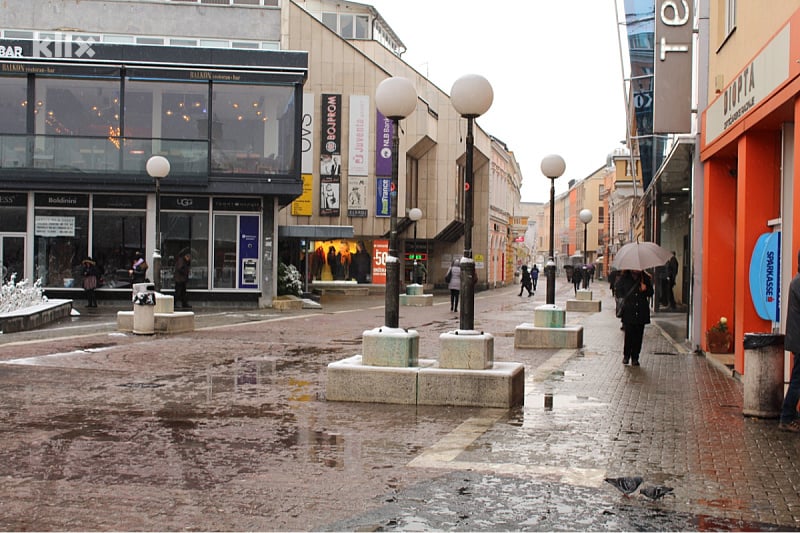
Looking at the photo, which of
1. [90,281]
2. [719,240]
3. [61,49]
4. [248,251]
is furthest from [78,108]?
[719,240]

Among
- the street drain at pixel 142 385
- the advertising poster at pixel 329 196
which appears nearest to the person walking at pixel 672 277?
the advertising poster at pixel 329 196

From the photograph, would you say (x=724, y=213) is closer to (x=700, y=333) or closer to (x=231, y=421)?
(x=700, y=333)

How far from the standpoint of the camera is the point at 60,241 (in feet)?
93.0

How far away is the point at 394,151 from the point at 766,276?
5240 mm

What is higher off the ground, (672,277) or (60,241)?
(60,241)

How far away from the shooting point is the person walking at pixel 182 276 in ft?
87.1

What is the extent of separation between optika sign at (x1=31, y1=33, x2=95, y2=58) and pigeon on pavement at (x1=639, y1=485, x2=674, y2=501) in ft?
Result: 86.0

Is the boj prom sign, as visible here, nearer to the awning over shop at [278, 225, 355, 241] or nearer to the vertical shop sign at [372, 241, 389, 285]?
the awning over shop at [278, 225, 355, 241]

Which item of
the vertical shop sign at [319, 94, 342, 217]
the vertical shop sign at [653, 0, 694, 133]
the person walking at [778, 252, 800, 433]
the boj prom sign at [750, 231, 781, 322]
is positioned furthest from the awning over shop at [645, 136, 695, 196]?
the vertical shop sign at [319, 94, 342, 217]

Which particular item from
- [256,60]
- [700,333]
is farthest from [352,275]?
[700,333]

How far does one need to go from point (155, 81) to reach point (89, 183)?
3888 millimetres

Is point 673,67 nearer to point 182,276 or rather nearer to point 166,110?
point 182,276

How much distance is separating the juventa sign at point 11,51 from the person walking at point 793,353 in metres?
26.1

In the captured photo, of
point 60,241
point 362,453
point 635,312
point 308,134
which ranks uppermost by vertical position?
point 308,134
